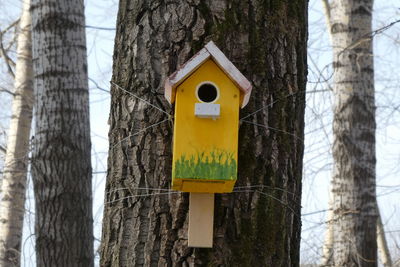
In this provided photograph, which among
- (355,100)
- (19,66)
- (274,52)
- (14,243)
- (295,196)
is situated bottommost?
(14,243)

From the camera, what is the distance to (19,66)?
31.3ft

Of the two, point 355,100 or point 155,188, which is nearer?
point 155,188

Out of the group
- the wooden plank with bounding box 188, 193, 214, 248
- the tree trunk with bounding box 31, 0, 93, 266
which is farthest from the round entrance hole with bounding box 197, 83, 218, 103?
the tree trunk with bounding box 31, 0, 93, 266

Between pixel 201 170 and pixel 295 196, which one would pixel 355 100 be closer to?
pixel 295 196

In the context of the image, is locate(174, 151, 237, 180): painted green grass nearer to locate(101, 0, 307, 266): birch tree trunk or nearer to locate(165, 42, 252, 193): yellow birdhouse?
locate(165, 42, 252, 193): yellow birdhouse

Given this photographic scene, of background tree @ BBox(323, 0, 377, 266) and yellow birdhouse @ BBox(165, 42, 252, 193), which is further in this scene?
background tree @ BBox(323, 0, 377, 266)

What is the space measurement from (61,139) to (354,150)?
7.94ft

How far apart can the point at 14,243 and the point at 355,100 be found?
5228 mm

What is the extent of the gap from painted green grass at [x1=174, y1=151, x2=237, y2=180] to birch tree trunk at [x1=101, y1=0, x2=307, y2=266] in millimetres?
185

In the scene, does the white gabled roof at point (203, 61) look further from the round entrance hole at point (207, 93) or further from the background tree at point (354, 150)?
the background tree at point (354, 150)

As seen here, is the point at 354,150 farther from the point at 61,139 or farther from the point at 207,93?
the point at 207,93

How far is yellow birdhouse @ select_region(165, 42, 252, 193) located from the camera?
2086mm

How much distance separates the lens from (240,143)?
230 cm

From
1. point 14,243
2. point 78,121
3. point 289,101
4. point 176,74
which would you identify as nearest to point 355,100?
point 78,121
